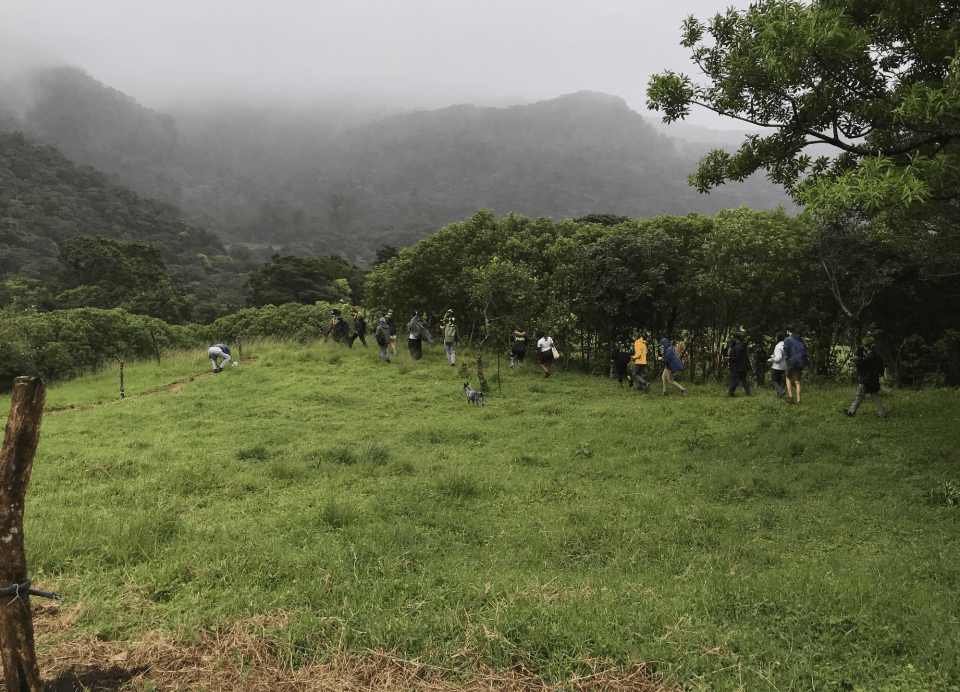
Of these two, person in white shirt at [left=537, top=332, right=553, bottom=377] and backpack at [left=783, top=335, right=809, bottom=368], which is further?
person in white shirt at [left=537, top=332, right=553, bottom=377]

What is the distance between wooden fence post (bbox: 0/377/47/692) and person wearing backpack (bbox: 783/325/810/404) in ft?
47.4

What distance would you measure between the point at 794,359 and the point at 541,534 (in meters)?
10.1

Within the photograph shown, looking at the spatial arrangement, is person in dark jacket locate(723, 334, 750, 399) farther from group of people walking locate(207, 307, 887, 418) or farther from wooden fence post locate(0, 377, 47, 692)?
wooden fence post locate(0, 377, 47, 692)

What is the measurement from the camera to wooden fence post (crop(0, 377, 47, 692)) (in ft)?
9.90

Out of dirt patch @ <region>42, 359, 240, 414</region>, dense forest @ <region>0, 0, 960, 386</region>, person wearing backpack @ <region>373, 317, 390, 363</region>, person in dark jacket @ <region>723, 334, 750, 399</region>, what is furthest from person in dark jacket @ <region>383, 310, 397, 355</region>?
person in dark jacket @ <region>723, 334, 750, 399</region>

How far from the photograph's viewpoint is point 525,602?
4.22 metres

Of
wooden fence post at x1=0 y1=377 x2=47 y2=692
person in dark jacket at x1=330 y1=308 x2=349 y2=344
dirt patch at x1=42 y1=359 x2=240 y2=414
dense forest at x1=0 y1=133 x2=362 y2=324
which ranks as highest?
dense forest at x1=0 y1=133 x2=362 y2=324

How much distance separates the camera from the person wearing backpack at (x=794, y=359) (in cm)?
1293

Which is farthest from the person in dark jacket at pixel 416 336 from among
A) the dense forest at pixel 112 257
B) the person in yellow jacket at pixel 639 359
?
the dense forest at pixel 112 257

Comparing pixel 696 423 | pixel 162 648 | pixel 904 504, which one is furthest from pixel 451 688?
pixel 696 423

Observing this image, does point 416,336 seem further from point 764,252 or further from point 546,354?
point 764,252

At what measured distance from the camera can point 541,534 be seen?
6039 millimetres

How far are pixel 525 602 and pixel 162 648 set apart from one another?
8.90 feet

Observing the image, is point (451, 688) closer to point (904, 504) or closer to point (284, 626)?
point (284, 626)
